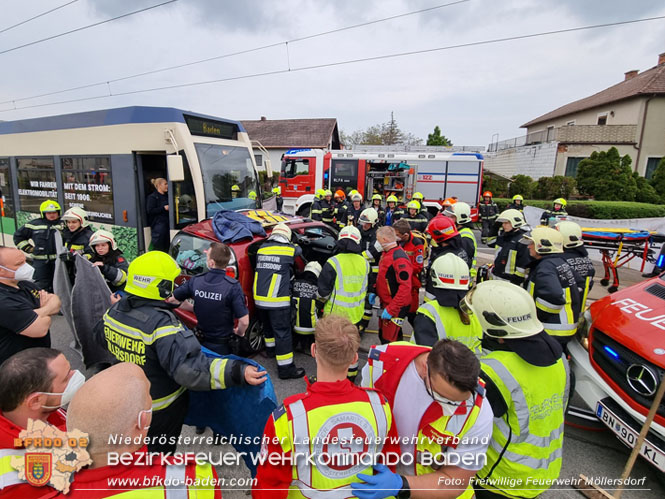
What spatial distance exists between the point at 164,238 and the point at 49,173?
10.5ft

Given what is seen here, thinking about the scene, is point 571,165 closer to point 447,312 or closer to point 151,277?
point 447,312

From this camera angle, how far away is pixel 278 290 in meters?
3.89

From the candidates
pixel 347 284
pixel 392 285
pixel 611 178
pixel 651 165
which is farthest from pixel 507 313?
pixel 651 165

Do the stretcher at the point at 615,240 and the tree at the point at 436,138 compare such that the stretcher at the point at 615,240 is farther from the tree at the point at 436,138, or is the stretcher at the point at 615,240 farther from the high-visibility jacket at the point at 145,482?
the tree at the point at 436,138

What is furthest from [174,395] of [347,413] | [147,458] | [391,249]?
[391,249]

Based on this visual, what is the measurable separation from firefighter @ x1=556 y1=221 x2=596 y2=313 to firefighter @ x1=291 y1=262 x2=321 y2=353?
2860 millimetres

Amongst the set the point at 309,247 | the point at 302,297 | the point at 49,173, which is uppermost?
the point at 49,173

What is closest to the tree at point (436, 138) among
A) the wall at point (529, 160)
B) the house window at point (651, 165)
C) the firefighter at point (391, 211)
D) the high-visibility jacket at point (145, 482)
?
the wall at point (529, 160)

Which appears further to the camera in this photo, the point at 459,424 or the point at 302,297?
the point at 302,297

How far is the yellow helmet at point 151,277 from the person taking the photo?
86.6 inches

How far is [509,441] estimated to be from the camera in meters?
1.73

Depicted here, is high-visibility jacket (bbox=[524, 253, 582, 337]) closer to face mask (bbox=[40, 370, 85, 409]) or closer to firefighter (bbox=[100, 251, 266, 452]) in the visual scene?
firefighter (bbox=[100, 251, 266, 452])

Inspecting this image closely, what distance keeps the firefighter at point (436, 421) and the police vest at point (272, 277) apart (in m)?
2.33

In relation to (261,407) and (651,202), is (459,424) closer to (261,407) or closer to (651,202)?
(261,407)
